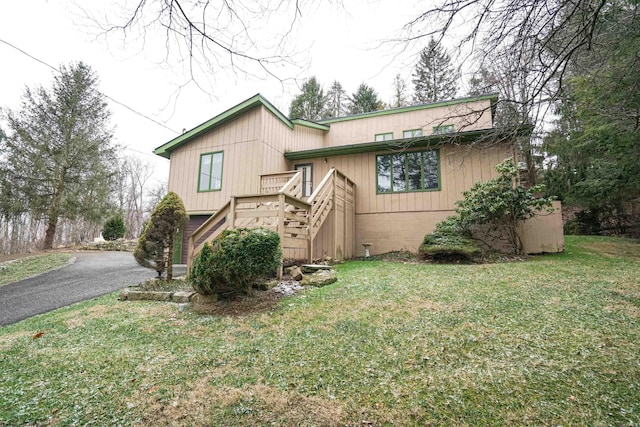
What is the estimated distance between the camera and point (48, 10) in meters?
2.21

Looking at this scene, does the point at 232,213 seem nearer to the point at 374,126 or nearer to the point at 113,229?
the point at 374,126

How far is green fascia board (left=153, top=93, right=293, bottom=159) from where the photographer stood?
10.1 m

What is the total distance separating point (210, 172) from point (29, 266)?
7.22 meters

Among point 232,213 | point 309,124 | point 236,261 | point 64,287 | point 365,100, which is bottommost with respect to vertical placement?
point 64,287

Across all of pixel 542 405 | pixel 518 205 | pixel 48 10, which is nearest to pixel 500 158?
pixel 518 205

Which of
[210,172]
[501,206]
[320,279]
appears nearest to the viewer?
[320,279]

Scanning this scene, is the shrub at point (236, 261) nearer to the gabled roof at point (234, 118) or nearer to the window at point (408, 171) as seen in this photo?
the window at point (408, 171)

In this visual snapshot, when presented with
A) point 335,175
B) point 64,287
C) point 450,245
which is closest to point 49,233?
point 64,287

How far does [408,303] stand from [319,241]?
16.5 ft

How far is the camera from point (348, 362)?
269 centimetres

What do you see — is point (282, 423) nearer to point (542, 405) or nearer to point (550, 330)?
point (542, 405)

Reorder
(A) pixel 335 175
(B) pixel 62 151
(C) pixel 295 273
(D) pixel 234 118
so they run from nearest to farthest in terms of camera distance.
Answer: (C) pixel 295 273
(A) pixel 335 175
(D) pixel 234 118
(B) pixel 62 151

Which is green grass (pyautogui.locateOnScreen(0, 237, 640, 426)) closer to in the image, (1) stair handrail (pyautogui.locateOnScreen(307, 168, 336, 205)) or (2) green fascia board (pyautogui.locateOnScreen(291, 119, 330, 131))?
(1) stair handrail (pyautogui.locateOnScreen(307, 168, 336, 205))

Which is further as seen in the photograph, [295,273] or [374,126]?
[374,126]
